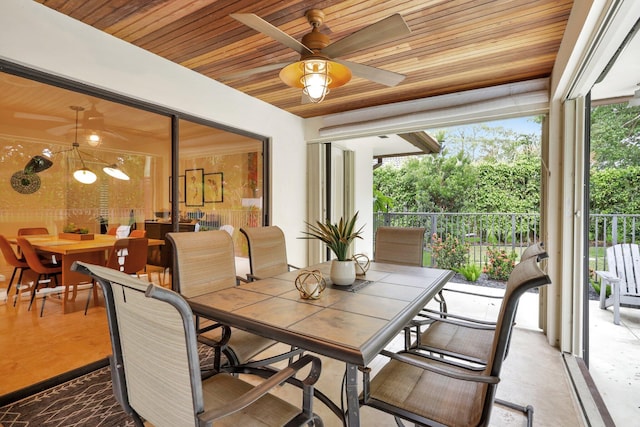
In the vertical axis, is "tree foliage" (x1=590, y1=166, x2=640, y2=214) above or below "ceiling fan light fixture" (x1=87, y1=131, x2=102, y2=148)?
below

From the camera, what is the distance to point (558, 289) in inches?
109

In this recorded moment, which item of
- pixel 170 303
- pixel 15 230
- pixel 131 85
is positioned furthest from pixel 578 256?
pixel 15 230

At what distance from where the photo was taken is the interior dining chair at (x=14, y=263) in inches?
83.1

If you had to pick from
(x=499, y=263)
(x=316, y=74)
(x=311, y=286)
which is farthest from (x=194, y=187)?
(x=499, y=263)

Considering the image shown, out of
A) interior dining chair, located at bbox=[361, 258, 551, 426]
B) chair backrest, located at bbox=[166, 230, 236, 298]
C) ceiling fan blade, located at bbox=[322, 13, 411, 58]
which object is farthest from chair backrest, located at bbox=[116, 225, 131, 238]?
interior dining chair, located at bbox=[361, 258, 551, 426]

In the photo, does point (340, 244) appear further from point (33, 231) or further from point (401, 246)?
point (33, 231)

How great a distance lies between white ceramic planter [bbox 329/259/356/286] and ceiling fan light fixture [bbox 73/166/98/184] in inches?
76.0

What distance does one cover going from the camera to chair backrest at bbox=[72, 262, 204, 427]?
0.87 metres

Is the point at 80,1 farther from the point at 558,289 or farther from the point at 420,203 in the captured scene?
the point at 420,203

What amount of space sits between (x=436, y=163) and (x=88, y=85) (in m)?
6.84

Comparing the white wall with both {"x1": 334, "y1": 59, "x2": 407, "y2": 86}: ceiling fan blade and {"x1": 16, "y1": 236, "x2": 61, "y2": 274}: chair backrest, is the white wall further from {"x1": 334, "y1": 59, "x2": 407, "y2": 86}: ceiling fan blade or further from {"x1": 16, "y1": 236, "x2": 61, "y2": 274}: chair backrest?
{"x1": 334, "y1": 59, "x2": 407, "y2": 86}: ceiling fan blade

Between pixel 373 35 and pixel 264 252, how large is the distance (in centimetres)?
175

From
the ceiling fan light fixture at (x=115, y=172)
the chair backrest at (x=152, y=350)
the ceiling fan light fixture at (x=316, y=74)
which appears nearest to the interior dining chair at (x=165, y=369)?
the chair backrest at (x=152, y=350)

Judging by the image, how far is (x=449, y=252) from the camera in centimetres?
569
